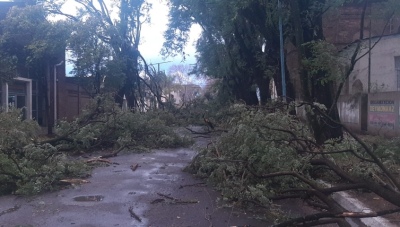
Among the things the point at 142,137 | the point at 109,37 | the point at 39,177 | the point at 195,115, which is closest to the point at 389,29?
the point at 195,115

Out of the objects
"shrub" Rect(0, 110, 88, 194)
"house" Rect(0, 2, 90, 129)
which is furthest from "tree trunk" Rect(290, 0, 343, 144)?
"house" Rect(0, 2, 90, 129)

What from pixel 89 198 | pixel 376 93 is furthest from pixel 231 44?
pixel 89 198

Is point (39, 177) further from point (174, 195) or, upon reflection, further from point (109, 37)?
point (109, 37)

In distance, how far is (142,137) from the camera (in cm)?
1695

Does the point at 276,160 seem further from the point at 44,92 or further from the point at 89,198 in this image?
the point at 44,92

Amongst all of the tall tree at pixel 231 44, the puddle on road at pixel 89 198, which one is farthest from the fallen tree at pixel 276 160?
the tall tree at pixel 231 44

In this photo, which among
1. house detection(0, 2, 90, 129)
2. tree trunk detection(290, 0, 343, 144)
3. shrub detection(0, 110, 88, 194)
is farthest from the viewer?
house detection(0, 2, 90, 129)

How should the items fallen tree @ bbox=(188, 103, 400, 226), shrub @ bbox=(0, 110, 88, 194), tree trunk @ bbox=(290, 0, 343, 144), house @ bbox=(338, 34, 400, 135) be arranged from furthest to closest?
house @ bbox=(338, 34, 400, 135), tree trunk @ bbox=(290, 0, 343, 144), shrub @ bbox=(0, 110, 88, 194), fallen tree @ bbox=(188, 103, 400, 226)

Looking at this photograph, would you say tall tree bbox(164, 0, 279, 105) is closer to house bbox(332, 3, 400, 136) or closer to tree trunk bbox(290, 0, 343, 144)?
tree trunk bbox(290, 0, 343, 144)

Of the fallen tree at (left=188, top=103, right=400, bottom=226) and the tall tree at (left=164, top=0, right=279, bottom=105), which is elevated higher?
the tall tree at (left=164, top=0, right=279, bottom=105)

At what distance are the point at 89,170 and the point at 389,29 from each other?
1098 inches

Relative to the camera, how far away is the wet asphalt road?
22.3ft

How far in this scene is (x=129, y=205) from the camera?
784 centimetres

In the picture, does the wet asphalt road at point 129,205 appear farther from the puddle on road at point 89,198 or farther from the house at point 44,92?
the house at point 44,92
